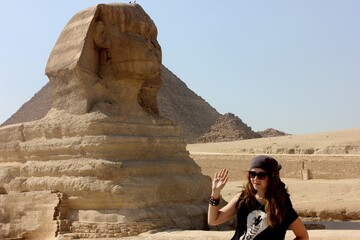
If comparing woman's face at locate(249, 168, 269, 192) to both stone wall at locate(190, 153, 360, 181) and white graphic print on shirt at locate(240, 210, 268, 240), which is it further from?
stone wall at locate(190, 153, 360, 181)

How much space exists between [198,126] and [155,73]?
136 ft

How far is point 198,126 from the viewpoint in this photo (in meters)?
51.7

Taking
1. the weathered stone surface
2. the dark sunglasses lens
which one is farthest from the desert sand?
the dark sunglasses lens

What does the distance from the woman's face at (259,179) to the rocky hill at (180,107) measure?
27.2 metres

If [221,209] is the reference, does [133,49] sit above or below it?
above

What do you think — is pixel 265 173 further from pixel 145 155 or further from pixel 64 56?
pixel 64 56

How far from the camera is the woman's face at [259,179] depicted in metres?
3.75

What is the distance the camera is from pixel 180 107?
46.4 metres

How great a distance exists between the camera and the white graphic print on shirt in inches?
147

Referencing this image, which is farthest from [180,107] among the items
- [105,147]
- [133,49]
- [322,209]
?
[105,147]

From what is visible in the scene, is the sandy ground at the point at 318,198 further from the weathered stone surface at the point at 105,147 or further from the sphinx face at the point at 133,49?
the sphinx face at the point at 133,49

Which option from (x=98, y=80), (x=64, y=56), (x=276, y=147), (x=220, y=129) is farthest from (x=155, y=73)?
(x=220, y=129)

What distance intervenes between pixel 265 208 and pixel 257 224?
118 mm

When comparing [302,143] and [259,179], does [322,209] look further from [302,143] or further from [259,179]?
[302,143]
